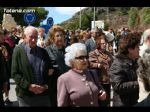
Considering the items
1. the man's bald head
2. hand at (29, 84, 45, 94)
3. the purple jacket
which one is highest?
the man's bald head

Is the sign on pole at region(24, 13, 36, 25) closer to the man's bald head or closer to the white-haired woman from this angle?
A: the man's bald head

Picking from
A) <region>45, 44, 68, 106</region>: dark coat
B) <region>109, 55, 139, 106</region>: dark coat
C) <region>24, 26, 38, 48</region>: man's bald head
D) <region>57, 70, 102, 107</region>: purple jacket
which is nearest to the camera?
<region>57, 70, 102, 107</region>: purple jacket

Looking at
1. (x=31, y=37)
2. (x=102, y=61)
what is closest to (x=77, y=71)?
(x=31, y=37)

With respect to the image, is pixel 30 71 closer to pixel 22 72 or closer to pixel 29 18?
pixel 22 72

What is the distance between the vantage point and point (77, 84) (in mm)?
4648

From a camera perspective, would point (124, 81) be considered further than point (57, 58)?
No

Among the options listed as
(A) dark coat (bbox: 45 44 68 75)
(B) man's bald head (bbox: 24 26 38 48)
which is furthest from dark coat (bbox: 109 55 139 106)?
(A) dark coat (bbox: 45 44 68 75)


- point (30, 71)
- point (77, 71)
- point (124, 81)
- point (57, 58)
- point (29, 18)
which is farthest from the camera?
point (29, 18)

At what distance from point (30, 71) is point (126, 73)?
124cm

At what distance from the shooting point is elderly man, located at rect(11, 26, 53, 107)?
5797mm

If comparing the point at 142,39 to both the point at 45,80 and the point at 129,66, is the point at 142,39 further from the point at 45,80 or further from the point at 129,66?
the point at 45,80

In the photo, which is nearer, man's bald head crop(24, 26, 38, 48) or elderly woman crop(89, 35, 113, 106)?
man's bald head crop(24, 26, 38, 48)

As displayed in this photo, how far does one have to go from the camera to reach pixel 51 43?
6781 mm
